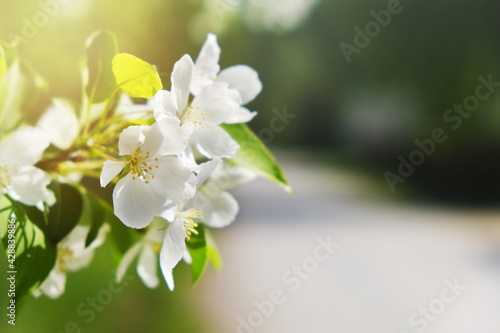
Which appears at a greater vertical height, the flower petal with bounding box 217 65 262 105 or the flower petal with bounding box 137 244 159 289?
the flower petal with bounding box 217 65 262 105

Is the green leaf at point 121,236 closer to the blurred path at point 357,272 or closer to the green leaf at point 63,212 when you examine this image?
the green leaf at point 63,212

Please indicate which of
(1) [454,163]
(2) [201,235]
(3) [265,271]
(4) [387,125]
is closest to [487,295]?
(3) [265,271]

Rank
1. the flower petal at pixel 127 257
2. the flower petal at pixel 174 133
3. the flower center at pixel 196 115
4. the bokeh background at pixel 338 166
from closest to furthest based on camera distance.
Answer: the flower petal at pixel 174 133, the flower center at pixel 196 115, the flower petal at pixel 127 257, the bokeh background at pixel 338 166

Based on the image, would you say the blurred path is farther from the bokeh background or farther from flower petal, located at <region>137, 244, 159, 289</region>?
flower petal, located at <region>137, 244, 159, 289</region>

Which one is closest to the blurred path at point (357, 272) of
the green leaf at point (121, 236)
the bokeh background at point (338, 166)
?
the bokeh background at point (338, 166)

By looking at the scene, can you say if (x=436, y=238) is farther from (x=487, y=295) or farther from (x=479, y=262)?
(x=487, y=295)

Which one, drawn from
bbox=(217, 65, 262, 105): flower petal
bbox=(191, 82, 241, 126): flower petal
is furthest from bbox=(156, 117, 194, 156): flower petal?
bbox=(217, 65, 262, 105): flower petal

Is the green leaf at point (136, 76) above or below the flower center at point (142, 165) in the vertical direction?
above
